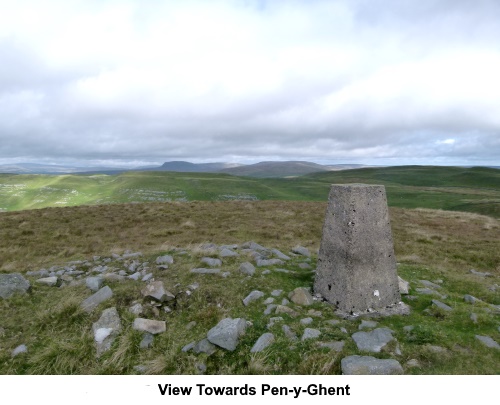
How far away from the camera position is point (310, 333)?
18.5 feet

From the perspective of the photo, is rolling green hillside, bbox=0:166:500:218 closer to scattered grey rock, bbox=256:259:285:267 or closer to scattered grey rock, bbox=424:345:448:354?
scattered grey rock, bbox=256:259:285:267

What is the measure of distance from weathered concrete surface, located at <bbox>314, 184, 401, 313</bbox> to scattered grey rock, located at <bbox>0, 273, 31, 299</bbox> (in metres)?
8.08

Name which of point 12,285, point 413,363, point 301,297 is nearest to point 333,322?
point 301,297

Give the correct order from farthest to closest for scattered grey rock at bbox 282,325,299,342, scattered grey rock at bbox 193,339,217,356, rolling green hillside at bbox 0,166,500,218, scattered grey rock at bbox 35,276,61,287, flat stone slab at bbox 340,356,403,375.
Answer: rolling green hillside at bbox 0,166,500,218, scattered grey rock at bbox 35,276,61,287, scattered grey rock at bbox 282,325,299,342, scattered grey rock at bbox 193,339,217,356, flat stone slab at bbox 340,356,403,375

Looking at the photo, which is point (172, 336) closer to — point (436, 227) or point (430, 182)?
point (436, 227)

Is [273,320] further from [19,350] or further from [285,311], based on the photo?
[19,350]

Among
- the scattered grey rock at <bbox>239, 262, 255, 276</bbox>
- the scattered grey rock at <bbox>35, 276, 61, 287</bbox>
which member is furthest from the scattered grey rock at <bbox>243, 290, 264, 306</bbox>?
the scattered grey rock at <bbox>35, 276, 61, 287</bbox>

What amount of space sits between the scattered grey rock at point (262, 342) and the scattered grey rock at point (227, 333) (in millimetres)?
390

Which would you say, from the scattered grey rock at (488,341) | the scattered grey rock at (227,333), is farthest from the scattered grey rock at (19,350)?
the scattered grey rock at (488,341)

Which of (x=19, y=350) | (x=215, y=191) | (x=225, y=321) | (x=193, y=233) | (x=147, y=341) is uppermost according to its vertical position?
(x=225, y=321)

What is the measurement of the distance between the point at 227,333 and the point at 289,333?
3.98ft

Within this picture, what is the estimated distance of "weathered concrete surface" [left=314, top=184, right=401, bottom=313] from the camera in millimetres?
6742

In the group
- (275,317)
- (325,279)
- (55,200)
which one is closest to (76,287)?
(275,317)

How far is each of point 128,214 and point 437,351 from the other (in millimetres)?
24163
